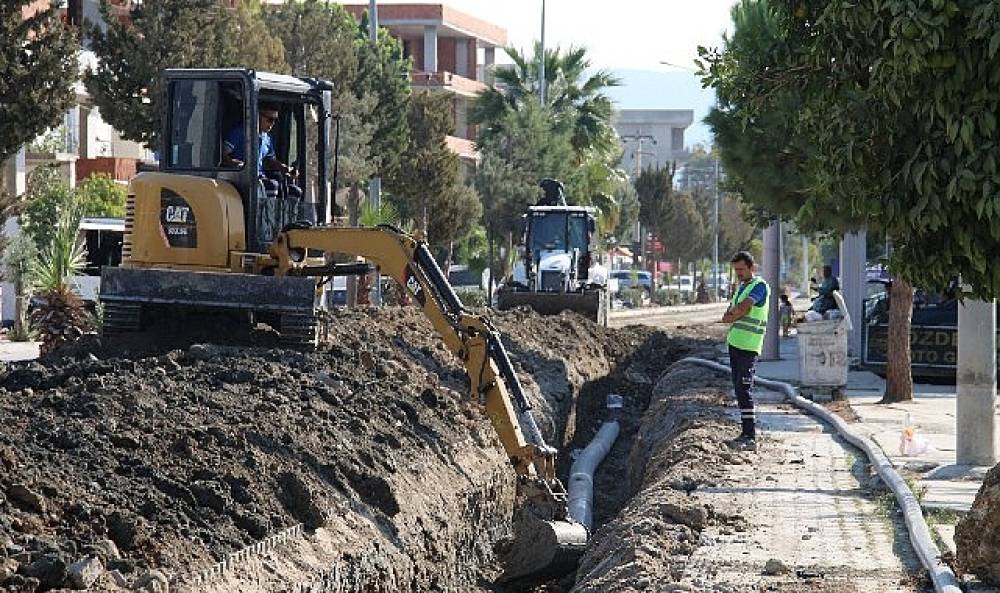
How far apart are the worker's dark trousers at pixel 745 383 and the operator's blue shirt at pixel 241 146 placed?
5165mm

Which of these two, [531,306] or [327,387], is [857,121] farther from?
[531,306]

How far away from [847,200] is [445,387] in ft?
28.1

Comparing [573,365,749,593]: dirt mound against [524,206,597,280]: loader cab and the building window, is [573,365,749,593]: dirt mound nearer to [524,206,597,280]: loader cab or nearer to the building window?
[524,206,597,280]: loader cab

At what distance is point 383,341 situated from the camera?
2083 cm

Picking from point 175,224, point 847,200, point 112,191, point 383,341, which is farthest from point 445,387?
point 112,191

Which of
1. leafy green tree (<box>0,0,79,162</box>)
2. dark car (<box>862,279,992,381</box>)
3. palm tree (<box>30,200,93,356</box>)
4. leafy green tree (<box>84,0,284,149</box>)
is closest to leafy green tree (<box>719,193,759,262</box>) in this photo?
leafy green tree (<box>84,0,284,149</box>)

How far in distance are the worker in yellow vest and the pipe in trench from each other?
159 cm

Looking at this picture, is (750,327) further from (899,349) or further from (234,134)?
(899,349)

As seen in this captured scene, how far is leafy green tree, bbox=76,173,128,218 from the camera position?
43.0 meters

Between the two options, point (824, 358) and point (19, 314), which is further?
point (19, 314)

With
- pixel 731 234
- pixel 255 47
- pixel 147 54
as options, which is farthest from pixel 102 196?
pixel 731 234

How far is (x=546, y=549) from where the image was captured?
13688 millimetres

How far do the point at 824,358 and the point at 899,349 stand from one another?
159cm

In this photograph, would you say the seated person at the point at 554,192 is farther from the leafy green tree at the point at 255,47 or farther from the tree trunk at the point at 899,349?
the tree trunk at the point at 899,349
